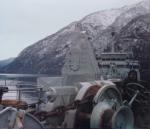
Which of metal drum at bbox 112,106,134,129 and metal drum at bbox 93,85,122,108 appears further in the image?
metal drum at bbox 93,85,122,108

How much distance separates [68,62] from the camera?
14.6m

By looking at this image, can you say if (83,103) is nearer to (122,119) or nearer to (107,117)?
(107,117)

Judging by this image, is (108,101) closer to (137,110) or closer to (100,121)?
(100,121)

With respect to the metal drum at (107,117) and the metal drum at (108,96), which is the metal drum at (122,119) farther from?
the metal drum at (108,96)

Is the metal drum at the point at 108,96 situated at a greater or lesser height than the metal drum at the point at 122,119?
greater

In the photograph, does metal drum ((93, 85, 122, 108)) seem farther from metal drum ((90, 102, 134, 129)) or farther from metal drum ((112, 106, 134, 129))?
metal drum ((112, 106, 134, 129))

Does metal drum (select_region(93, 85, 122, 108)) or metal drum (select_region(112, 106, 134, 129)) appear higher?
metal drum (select_region(93, 85, 122, 108))

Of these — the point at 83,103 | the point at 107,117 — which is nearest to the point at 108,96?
the point at 83,103

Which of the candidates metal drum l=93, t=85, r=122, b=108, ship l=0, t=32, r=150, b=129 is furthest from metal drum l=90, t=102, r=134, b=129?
metal drum l=93, t=85, r=122, b=108

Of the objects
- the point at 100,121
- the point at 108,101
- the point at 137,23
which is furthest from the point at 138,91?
the point at 137,23

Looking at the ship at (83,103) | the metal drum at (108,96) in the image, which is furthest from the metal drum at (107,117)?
the metal drum at (108,96)

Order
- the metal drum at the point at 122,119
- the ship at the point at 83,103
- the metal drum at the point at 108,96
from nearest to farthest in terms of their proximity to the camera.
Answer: the metal drum at the point at 122,119
the ship at the point at 83,103
the metal drum at the point at 108,96

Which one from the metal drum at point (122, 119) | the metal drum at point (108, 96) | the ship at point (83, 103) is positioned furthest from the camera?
the metal drum at point (108, 96)

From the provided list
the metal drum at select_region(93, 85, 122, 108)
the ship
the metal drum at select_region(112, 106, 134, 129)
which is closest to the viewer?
the metal drum at select_region(112, 106, 134, 129)
